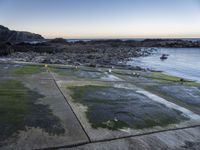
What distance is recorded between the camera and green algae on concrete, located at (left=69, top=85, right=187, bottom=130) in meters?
5.69

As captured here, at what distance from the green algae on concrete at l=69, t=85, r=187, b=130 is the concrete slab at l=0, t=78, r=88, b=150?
633mm

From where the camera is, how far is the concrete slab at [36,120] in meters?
4.38

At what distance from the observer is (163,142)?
4785 mm

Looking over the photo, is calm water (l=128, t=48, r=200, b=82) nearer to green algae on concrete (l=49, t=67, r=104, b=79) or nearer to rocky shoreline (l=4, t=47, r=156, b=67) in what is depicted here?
rocky shoreline (l=4, t=47, r=156, b=67)

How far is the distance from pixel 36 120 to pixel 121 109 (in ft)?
8.45

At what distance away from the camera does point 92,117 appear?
19.3 ft

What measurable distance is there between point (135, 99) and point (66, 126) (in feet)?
11.4

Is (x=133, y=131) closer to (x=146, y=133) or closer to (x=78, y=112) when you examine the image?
(x=146, y=133)

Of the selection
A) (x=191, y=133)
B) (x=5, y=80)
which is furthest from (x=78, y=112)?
(x=5, y=80)

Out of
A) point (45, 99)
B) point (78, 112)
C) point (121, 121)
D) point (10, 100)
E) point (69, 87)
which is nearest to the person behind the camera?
point (121, 121)

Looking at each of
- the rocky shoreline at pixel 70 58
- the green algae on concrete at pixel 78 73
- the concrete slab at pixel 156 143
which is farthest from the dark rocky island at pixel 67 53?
the concrete slab at pixel 156 143

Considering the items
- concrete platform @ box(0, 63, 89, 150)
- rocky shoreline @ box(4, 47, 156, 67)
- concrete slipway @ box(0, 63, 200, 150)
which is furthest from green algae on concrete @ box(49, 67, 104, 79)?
rocky shoreline @ box(4, 47, 156, 67)

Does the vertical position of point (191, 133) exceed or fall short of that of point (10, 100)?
it falls short

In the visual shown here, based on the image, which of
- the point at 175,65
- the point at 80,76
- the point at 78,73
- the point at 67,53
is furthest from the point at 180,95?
the point at 67,53
